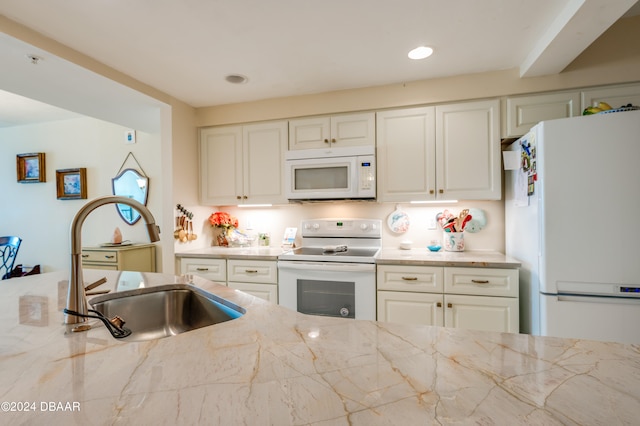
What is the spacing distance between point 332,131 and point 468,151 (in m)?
1.10

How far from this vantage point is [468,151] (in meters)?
2.41

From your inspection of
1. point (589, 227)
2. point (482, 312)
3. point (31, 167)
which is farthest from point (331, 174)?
point (31, 167)

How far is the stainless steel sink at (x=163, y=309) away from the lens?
118 cm

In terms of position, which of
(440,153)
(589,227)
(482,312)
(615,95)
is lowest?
(482,312)

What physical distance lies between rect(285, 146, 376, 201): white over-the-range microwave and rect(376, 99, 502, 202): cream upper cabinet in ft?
0.39

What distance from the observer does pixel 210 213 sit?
10.6ft

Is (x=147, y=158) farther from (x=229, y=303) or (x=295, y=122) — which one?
(x=229, y=303)

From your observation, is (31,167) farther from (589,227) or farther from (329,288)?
(589,227)

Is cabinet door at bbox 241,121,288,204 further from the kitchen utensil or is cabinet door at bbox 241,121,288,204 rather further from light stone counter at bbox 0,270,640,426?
light stone counter at bbox 0,270,640,426

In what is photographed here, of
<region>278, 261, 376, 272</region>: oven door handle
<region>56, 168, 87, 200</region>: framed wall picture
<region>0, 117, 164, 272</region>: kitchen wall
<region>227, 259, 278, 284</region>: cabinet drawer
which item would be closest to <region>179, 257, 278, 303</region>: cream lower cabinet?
<region>227, 259, 278, 284</region>: cabinet drawer

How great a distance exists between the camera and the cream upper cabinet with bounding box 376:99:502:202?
7.80ft

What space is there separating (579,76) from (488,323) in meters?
1.80

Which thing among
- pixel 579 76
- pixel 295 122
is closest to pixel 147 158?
pixel 295 122

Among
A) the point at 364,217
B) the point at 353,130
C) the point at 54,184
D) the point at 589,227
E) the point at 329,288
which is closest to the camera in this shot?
the point at 589,227
